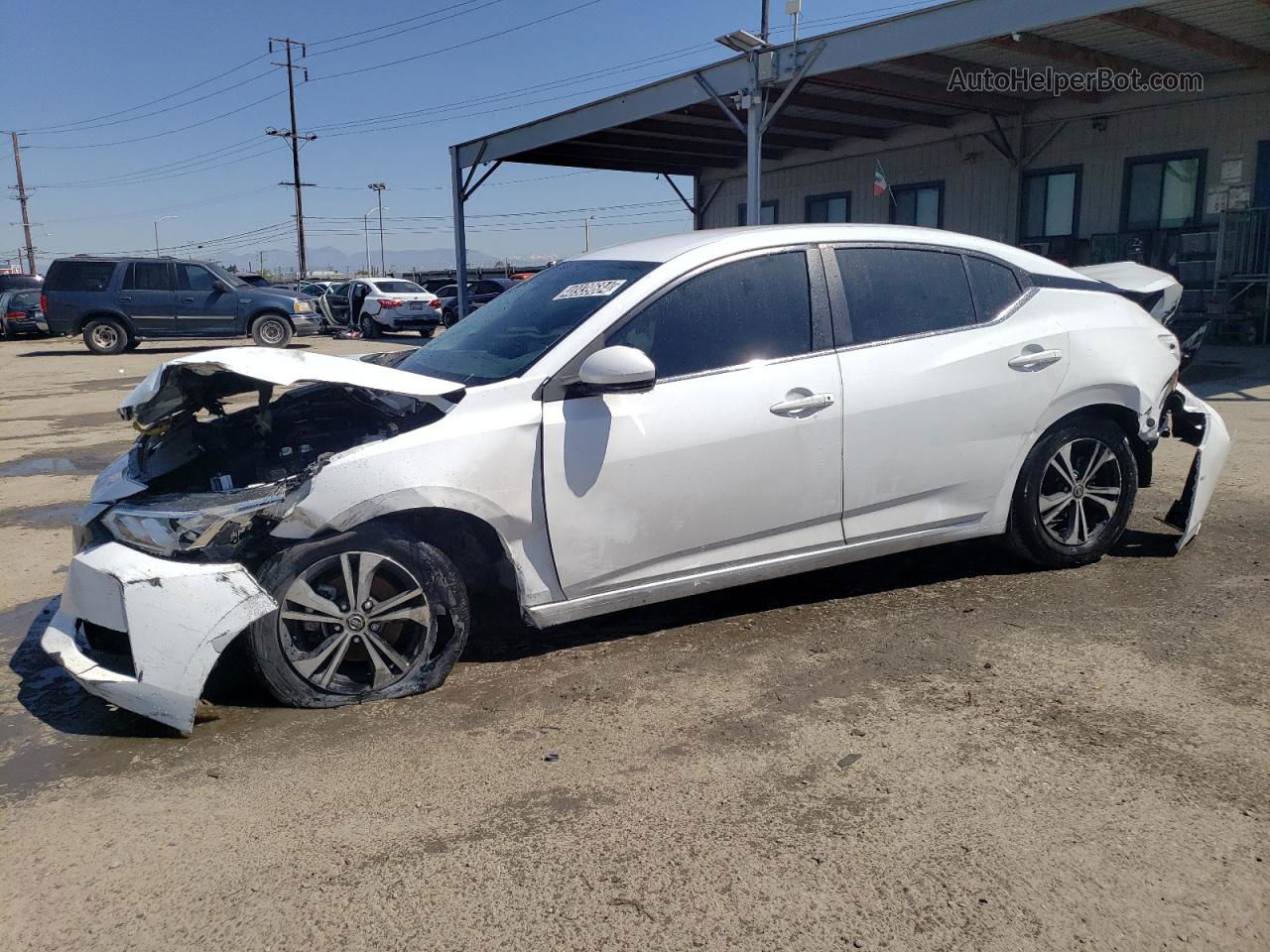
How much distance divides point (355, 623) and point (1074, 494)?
3.34 m

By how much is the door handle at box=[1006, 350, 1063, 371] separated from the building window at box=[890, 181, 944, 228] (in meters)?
14.6

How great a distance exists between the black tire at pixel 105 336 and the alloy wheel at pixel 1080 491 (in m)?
20.7

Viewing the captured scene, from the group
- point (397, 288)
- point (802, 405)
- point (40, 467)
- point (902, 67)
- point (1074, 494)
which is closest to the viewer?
point (802, 405)

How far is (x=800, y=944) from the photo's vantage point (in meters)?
2.23

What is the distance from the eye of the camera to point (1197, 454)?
4.82 meters

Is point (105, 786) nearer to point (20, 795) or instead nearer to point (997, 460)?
point (20, 795)

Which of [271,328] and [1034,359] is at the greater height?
[1034,359]

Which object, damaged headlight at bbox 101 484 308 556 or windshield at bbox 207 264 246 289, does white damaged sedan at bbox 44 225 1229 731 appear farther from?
windshield at bbox 207 264 246 289

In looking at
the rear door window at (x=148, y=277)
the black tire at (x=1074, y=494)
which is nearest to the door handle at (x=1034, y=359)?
the black tire at (x=1074, y=494)

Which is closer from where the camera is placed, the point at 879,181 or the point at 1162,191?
the point at 1162,191

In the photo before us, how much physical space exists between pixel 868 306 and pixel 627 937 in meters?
2.82

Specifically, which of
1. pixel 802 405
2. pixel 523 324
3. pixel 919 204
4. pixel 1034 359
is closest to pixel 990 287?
pixel 1034 359

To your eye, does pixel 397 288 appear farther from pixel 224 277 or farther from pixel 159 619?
pixel 159 619

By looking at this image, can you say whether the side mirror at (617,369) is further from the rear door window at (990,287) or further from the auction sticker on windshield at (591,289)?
the rear door window at (990,287)
